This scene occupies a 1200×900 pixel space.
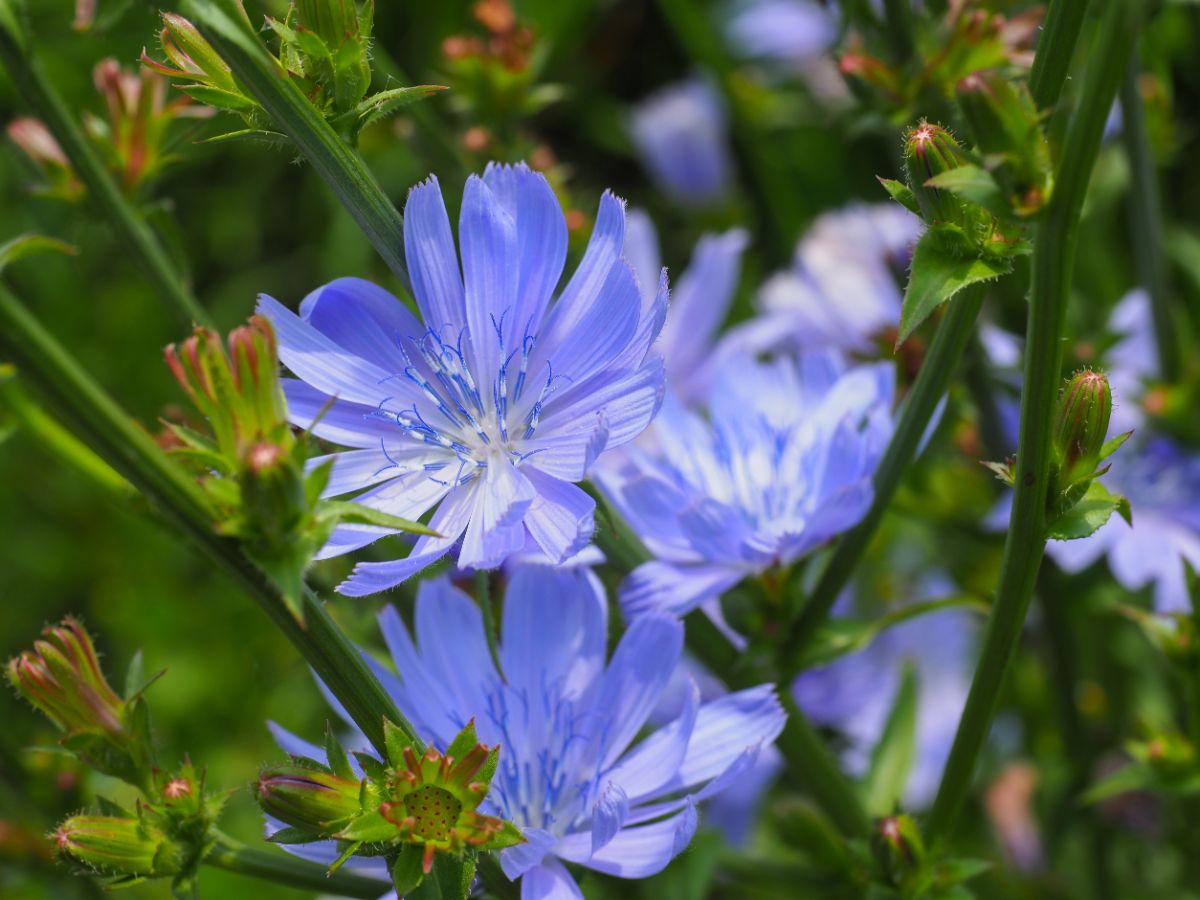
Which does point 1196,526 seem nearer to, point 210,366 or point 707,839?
point 707,839

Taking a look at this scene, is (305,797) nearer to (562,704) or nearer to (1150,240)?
(562,704)

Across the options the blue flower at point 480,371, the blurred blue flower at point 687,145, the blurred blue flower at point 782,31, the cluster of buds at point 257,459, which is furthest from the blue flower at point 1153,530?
the blurred blue flower at point 782,31

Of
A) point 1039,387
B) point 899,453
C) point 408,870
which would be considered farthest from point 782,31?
point 408,870

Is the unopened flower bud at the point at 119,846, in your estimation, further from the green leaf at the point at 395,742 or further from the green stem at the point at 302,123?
→ the green stem at the point at 302,123

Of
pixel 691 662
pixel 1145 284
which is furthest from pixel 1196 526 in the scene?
pixel 691 662

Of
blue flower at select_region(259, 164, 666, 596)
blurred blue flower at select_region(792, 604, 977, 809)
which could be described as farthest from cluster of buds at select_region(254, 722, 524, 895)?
blurred blue flower at select_region(792, 604, 977, 809)
